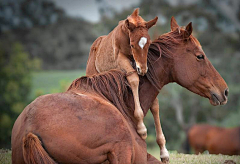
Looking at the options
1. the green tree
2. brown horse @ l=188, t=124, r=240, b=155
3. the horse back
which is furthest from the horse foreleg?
the green tree

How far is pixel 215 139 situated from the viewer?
53.4ft

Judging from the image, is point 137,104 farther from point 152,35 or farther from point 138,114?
point 152,35

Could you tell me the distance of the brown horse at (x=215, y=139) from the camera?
49.4 feet

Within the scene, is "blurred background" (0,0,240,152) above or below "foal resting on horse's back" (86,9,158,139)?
below

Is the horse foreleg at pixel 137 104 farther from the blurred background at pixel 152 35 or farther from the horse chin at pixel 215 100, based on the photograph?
the blurred background at pixel 152 35

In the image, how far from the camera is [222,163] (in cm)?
545

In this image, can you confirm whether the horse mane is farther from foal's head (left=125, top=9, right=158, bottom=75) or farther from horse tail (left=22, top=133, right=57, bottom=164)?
horse tail (left=22, top=133, right=57, bottom=164)

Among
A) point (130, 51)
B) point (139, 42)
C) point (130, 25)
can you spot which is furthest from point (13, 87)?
point (139, 42)

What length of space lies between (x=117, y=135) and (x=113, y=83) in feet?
2.82

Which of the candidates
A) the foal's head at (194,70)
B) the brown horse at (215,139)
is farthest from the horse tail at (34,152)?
the brown horse at (215,139)

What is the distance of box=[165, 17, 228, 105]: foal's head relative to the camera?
4672mm

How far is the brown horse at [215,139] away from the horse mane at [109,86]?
11502 mm

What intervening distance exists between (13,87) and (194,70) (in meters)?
24.1

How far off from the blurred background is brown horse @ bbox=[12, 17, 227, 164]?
45.6ft
